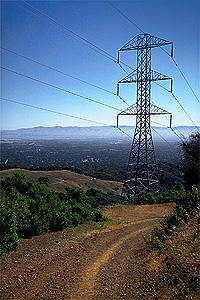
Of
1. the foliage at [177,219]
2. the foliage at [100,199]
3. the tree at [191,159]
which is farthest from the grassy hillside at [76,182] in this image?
the foliage at [177,219]

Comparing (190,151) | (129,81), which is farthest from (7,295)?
(129,81)

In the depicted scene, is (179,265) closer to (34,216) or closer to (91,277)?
(91,277)

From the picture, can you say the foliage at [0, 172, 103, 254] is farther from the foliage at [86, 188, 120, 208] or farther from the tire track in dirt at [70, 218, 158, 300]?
the foliage at [86, 188, 120, 208]

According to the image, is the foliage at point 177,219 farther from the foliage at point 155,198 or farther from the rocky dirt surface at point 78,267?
the foliage at point 155,198

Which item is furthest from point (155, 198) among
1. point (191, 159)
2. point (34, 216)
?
point (34, 216)

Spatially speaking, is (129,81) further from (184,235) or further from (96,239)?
(184,235)

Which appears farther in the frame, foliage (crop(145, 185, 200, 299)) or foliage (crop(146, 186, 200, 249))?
foliage (crop(146, 186, 200, 249))

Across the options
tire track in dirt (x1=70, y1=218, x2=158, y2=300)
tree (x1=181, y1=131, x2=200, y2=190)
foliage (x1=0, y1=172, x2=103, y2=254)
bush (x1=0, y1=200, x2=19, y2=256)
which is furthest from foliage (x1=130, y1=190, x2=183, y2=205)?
bush (x1=0, y1=200, x2=19, y2=256)
